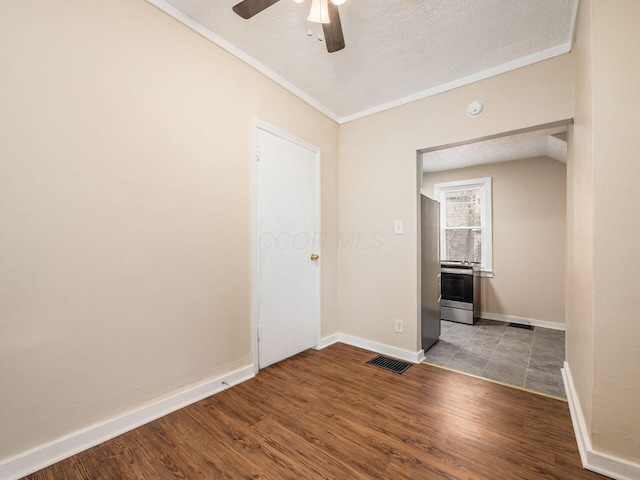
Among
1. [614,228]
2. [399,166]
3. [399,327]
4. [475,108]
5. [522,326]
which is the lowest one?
[522,326]

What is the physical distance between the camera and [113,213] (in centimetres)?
158

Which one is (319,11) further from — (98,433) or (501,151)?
(501,151)

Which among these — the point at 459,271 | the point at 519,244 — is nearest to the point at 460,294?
the point at 459,271

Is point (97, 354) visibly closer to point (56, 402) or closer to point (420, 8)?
point (56, 402)

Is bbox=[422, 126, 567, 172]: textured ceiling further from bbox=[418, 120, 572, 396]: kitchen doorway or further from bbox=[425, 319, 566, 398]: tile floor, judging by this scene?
bbox=[425, 319, 566, 398]: tile floor

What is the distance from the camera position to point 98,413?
1.52 meters

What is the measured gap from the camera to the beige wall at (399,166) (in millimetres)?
2156

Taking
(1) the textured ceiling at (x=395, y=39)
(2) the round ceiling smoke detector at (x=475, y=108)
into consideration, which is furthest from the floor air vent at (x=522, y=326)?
(1) the textured ceiling at (x=395, y=39)

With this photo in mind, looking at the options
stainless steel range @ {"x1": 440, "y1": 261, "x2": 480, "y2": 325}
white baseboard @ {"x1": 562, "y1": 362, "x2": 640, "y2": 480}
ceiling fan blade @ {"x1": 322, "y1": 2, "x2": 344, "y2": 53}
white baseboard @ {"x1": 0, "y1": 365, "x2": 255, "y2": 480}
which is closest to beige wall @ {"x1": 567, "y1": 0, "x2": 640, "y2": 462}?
white baseboard @ {"x1": 562, "y1": 362, "x2": 640, "y2": 480}

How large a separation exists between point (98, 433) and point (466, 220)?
16.5ft

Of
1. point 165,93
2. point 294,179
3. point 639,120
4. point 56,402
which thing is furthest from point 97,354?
point 639,120

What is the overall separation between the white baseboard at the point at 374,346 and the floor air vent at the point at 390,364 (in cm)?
9

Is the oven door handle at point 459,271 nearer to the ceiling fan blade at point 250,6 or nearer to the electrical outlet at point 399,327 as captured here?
the electrical outlet at point 399,327

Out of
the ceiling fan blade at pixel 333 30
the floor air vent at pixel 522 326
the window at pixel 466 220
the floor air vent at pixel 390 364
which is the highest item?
the ceiling fan blade at pixel 333 30
